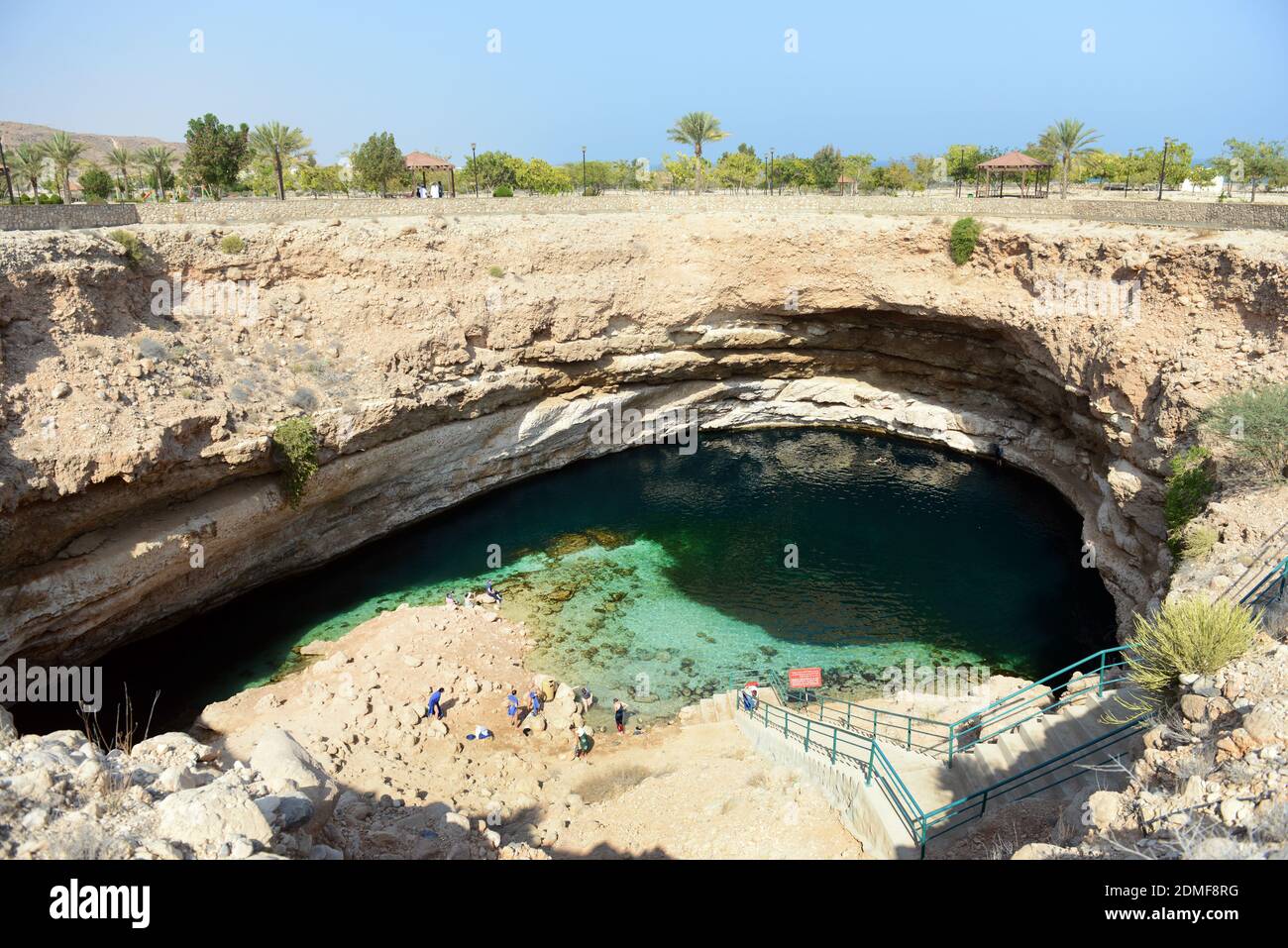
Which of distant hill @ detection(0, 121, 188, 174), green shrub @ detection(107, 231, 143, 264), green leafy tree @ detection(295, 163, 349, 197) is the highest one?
distant hill @ detection(0, 121, 188, 174)

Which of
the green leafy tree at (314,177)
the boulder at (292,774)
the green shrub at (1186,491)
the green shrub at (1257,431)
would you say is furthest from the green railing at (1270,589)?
the green leafy tree at (314,177)

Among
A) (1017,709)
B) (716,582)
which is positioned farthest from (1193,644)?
(716,582)

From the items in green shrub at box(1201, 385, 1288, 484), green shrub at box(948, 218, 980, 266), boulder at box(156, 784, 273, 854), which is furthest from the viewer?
green shrub at box(948, 218, 980, 266)

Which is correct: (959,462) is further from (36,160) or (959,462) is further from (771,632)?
(36,160)

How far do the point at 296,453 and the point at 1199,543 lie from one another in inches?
929

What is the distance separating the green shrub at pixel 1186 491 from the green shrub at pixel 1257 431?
75cm

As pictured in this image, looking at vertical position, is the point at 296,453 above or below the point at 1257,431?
below

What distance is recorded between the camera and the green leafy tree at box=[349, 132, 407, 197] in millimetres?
39719

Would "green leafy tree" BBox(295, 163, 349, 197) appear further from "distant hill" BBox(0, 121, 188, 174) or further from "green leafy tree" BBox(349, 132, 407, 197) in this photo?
"distant hill" BBox(0, 121, 188, 174)

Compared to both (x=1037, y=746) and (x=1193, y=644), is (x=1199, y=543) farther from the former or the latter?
(x=1193, y=644)

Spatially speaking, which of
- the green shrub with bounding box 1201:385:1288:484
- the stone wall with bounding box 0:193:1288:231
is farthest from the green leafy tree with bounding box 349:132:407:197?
the green shrub with bounding box 1201:385:1288:484

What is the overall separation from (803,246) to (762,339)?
4670 millimetres

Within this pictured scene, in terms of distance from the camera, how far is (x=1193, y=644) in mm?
10758

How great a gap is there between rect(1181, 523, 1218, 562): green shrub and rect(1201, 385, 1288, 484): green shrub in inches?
87.0
